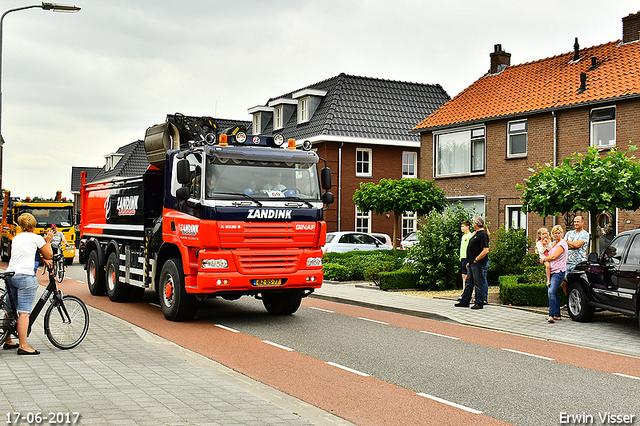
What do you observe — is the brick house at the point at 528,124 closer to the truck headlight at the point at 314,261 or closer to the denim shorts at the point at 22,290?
the truck headlight at the point at 314,261

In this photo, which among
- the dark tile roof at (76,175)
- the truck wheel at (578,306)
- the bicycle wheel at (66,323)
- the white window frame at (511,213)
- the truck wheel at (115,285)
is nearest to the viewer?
the bicycle wheel at (66,323)

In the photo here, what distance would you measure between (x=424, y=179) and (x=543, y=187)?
49.8 ft

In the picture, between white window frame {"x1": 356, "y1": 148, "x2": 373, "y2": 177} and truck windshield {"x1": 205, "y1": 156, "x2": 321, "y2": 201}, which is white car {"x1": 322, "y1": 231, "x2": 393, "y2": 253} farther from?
truck windshield {"x1": 205, "y1": 156, "x2": 321, "y2": 201}

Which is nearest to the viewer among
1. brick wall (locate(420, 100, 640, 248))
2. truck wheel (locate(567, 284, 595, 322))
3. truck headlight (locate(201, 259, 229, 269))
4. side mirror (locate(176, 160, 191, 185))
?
truck headlight (locate(201, 259, 229, 269))

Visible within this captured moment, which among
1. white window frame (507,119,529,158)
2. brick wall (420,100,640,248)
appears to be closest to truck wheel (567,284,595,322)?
Answer: brick wall (420,100,640,248)

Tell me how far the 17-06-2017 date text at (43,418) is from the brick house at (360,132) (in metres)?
30.5

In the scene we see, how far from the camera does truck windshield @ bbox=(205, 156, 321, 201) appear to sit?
38.2ft

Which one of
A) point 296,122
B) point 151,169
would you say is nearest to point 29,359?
point 151,169

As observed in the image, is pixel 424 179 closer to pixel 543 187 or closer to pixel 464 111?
pixel 464 111

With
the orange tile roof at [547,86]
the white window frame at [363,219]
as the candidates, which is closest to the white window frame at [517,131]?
the orange tile roof at [547,86]

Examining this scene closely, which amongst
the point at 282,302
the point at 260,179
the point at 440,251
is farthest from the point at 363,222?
the point at 260,179

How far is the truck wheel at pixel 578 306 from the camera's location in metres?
12.4

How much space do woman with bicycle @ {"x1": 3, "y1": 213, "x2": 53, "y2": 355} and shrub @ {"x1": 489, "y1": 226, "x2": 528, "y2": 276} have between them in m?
12.8

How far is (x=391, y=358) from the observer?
8.96 m
